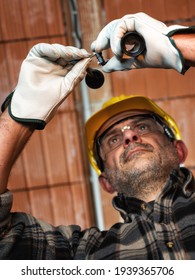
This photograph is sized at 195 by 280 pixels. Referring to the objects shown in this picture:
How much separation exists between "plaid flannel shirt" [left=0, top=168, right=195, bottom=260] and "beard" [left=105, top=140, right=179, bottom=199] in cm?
6

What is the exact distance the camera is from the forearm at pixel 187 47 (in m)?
1.41

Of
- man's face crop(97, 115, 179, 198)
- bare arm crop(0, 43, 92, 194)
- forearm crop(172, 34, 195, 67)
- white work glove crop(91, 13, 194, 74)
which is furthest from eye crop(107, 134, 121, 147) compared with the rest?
forearm crop(172, 34, 195, 67)

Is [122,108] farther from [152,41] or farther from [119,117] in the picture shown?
[152,41]

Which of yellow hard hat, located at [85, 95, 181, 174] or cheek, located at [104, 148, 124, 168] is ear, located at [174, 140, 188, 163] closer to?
yellow hard hat, located at [85, 95, 181, 174]

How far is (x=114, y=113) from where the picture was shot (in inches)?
84.0

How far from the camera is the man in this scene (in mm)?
1478

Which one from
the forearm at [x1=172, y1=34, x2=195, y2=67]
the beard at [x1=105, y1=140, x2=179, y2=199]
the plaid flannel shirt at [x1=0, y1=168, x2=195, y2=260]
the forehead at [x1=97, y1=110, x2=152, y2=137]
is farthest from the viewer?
the forehead at [x1=97, y1=110, x2=152, y2=137]

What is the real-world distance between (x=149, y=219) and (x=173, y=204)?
12cm

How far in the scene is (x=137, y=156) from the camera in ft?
6.29

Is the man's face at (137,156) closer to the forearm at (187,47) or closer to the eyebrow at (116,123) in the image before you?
the eyebrow at (116,123)

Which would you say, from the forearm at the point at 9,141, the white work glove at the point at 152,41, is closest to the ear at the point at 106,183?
the forearm at the point at 9,141

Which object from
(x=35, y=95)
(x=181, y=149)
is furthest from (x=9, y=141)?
(x=181, y=149)

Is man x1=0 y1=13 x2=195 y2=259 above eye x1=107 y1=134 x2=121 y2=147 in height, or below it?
below
